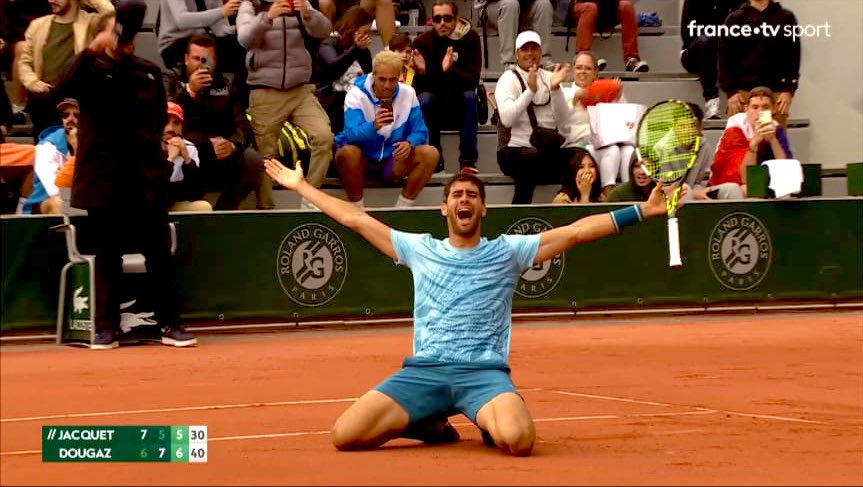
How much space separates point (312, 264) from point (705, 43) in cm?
656

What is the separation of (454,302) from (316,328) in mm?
6271

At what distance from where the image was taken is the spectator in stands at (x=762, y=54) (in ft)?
54.0

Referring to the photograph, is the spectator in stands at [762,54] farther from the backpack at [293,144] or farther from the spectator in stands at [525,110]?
the backpack at [293,144]

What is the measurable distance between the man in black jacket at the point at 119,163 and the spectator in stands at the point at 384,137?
260cm

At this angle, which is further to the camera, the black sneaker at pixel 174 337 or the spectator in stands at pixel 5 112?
the spectator in stands at pixel 5 112

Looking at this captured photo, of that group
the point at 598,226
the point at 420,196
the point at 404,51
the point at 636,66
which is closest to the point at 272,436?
the point at 598,226

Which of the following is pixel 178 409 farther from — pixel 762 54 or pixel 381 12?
pixel 762 54

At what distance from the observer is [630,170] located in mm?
15055

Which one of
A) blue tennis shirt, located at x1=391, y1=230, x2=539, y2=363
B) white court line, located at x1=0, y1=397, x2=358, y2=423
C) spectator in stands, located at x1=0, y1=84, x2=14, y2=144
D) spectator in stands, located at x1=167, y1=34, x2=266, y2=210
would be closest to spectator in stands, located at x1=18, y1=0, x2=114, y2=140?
spectator in stands, located at x1=0, y1=84, x2=14, y2=144

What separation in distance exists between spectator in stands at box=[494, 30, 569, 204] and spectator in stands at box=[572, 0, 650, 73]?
2.81m

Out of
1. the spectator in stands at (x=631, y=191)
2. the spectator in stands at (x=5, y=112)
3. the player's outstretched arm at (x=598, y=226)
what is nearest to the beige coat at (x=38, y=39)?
the spectator in stands at (x=5, y=112)

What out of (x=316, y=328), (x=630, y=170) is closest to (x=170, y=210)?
(x=316, y=328)

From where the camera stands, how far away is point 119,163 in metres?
11.7

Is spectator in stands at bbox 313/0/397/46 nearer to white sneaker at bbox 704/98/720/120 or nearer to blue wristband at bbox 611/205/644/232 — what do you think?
white sneaker at bbox 704/98/720/120
